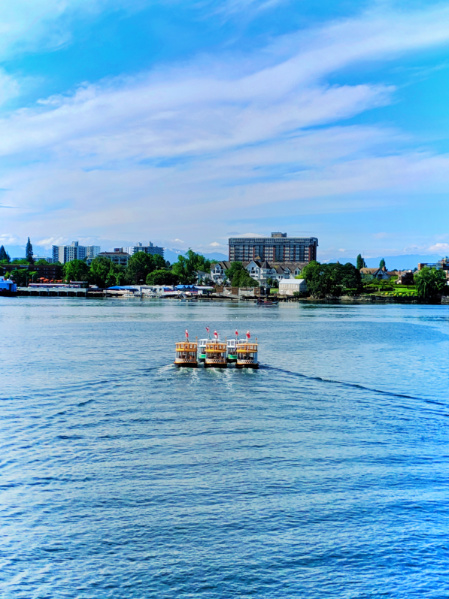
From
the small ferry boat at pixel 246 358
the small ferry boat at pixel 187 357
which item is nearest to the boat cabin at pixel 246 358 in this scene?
the small ferry boat at pixel 246 358

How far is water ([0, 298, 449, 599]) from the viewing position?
15.8 metres

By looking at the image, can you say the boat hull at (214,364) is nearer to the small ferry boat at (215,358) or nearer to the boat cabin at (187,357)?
the small ferry boat at (215,358)

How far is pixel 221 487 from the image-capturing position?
21.3 meters

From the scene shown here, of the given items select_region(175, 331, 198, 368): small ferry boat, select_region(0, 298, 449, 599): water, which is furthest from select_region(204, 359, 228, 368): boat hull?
select_region(0, 298, 449, 599): water

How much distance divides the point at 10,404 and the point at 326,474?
20363 mm

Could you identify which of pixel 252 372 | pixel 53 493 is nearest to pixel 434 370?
pixel 252 372

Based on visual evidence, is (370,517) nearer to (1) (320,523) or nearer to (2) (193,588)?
(1) (320,523)

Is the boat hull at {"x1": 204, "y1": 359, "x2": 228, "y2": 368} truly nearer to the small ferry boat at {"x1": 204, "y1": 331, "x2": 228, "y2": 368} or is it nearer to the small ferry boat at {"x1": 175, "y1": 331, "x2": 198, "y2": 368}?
the small ferry boat at {"x1": 204, "y1": 331, "x2": 228, "y2": 368}

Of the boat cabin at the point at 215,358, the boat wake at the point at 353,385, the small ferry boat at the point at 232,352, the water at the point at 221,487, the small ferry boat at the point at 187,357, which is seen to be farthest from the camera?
the small ferry boat at the point at 232,352

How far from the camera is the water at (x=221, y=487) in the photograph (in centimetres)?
1581

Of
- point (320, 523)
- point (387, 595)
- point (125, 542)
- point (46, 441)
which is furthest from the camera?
point (46, 441)

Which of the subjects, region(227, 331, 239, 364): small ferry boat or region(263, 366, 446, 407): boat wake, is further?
region(227, 331, 239, 364): small ferry boat

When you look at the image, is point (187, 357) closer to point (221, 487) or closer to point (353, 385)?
point (353, 385)

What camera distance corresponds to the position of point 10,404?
110 ft
